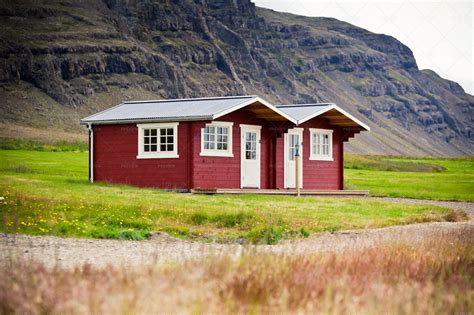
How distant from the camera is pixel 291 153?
39750 mm

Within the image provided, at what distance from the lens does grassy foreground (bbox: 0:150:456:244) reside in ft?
66.1

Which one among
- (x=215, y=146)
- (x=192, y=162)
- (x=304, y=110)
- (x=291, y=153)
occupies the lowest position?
(x=192, y=162)

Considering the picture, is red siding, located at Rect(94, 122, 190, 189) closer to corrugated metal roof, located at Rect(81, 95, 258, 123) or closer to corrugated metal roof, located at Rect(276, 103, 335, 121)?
corrugated metal roof, located at Rect(81, 95, 258, 123)

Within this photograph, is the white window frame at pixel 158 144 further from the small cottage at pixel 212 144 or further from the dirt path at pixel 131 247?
the dirt path at pixel 131 247

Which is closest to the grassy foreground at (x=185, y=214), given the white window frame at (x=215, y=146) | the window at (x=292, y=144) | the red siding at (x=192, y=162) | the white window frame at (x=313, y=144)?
the red siding at (x=192, y=162)

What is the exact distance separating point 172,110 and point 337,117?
767 centimetres

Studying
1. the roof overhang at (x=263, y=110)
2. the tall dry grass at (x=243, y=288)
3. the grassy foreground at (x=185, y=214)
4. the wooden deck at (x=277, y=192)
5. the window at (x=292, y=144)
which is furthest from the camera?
the window at (x=292, y=144)

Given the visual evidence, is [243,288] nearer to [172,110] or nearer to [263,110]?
[263,110]

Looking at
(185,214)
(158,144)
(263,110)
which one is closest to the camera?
(185,214)

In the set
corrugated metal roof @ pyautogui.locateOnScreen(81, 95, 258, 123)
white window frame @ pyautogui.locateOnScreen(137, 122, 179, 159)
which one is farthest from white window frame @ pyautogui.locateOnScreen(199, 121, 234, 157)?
white window frame @ pyautogui.locateOnScreen(137, 122, 179, 159)

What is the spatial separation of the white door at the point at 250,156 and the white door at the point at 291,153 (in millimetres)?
1780

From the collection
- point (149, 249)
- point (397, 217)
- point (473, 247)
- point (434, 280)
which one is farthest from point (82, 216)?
point (434, 280)

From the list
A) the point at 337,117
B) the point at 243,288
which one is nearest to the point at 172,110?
the point at 337,117

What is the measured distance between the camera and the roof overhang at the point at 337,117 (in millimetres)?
39312
